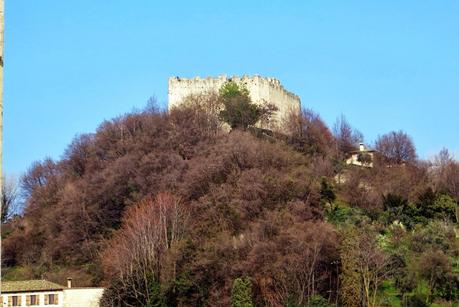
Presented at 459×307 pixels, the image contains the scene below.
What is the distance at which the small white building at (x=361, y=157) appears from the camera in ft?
249

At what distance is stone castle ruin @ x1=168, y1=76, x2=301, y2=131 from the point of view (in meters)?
76.1

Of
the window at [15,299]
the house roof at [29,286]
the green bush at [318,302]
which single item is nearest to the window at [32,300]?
the house roof at [29,286]

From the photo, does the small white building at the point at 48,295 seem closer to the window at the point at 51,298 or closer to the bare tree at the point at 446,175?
the window at the point at 51,298

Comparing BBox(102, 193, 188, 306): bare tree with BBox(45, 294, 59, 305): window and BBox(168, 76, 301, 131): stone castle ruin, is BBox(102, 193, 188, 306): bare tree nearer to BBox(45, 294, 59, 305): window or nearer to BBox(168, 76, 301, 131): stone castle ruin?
BBox(45, 294, 59, 305): window

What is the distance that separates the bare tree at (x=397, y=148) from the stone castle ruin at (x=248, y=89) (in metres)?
8.69

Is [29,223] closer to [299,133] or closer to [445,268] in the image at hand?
[299,133]

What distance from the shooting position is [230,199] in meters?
57.3

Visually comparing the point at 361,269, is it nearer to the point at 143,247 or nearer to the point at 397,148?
the point at 143,247

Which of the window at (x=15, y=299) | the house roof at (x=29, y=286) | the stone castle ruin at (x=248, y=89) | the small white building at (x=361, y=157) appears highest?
the stone castle ruin at (x=248, y=89)

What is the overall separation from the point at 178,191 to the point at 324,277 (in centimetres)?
1554

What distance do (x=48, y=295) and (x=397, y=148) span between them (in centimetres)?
3897

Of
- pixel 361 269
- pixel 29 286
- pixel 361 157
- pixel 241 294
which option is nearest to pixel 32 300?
pixel 29 286

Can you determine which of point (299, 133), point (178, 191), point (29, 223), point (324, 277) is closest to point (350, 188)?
point (299, 133)

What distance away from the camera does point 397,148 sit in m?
79.3
